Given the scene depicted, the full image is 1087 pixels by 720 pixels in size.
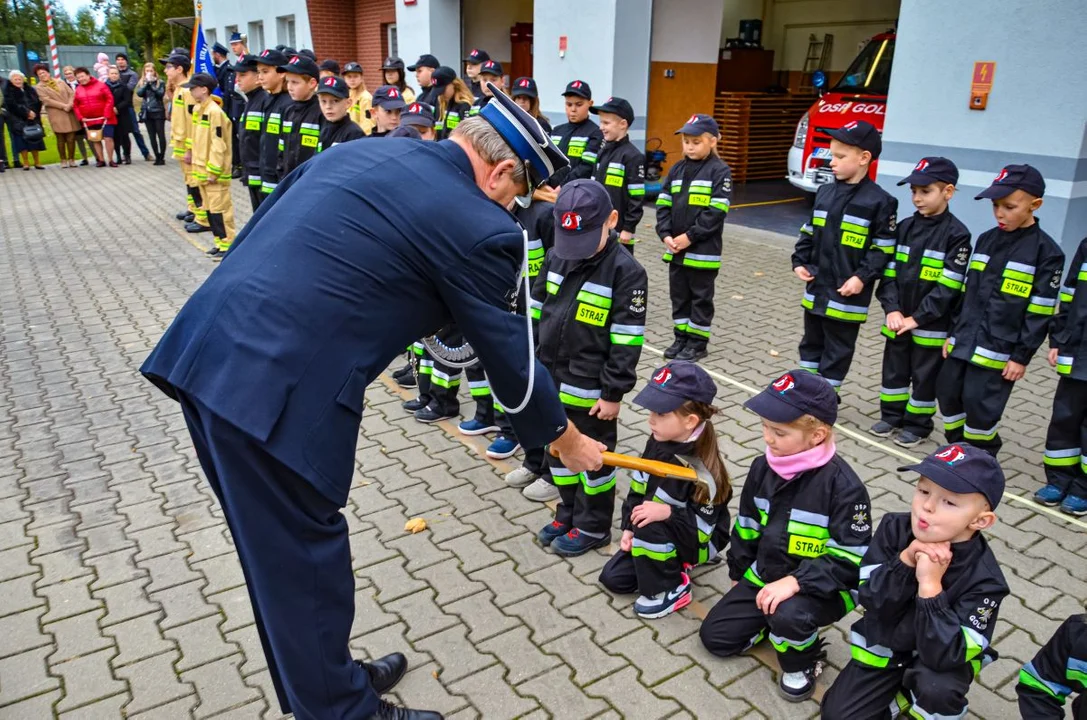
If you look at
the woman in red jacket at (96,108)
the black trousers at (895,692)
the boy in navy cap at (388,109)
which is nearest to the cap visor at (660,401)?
the black trousers at (895,692)

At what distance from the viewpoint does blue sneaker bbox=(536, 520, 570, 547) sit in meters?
4.27

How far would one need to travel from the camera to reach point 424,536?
4.37 m

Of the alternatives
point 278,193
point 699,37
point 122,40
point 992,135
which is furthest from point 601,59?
point 122,40

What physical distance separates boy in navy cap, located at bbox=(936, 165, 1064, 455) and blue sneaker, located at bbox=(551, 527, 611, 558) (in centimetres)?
253

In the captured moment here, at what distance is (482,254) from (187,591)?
254cm

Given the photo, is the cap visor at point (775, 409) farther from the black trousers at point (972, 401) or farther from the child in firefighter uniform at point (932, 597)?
the black trousers at point (972, 401)

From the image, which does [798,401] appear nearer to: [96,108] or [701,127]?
[701,127]

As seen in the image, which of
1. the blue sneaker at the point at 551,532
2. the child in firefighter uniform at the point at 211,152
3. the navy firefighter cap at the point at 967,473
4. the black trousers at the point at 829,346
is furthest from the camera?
the child in firefighter uniform at the point at 211,152

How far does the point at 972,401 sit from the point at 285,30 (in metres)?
21.3

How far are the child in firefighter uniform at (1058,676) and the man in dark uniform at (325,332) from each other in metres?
1.82

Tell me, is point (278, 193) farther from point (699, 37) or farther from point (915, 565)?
point (699, 37)

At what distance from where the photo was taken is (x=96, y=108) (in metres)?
17.4

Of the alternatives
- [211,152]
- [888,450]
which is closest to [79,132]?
[211,152]

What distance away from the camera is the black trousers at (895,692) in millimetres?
2750
